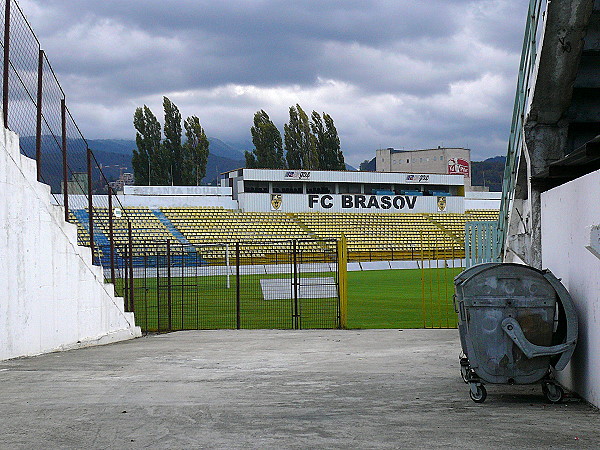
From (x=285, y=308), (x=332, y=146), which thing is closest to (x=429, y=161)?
(x=332, y=146)

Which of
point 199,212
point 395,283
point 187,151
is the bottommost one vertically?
point 395,283

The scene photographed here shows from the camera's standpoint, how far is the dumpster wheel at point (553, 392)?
7.25 m

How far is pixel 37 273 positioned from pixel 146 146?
75293 mm

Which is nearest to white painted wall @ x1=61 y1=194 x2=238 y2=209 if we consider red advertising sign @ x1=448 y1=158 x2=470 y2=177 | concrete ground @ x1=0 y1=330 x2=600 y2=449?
concrete ground @ x1=0 y1=330 x2=600 y2=449

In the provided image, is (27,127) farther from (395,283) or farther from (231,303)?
(395,283)

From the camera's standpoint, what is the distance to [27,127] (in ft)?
41.6

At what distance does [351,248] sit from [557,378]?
46.9 metres

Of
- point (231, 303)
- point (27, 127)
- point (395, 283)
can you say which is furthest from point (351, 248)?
point (27, 127)

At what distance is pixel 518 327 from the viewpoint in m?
7.06

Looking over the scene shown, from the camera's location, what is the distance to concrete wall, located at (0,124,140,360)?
11.6m

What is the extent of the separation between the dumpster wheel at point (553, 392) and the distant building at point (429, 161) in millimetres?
106388

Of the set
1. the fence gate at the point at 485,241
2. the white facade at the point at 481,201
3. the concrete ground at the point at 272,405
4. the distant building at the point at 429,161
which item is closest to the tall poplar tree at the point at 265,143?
the white facade at the point at 481,201

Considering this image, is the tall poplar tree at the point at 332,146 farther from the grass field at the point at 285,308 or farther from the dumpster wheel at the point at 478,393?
the dumpster wheel at the point at 478,393

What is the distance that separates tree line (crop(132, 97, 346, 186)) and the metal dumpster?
78.8m
